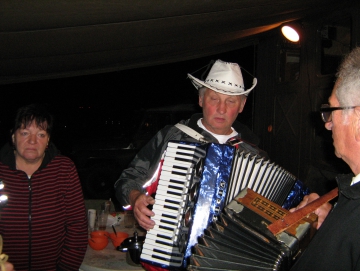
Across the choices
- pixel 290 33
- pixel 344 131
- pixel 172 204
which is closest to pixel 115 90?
pixel 290 33

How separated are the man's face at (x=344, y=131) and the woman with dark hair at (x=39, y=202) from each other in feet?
5.90

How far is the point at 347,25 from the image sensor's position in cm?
398

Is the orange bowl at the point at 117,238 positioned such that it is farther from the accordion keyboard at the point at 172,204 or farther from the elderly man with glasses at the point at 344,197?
the elderly man with glasses at the point at 344,197

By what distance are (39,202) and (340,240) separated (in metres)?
1.86

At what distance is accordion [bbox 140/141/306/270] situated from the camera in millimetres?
1614

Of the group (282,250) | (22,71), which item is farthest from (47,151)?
(22,71)

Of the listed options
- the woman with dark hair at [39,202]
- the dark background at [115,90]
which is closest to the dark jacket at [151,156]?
the woman with dark hair at [39,202]

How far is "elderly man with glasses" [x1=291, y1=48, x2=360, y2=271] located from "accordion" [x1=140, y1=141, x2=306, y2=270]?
522 mm

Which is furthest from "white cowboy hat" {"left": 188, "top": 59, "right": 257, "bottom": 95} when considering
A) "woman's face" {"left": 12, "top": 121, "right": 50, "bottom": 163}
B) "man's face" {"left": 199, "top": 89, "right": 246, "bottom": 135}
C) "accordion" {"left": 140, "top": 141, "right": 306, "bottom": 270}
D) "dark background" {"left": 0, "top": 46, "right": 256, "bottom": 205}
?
"woman's face" {"left": 12, "top": 121, "right": 50, "bottom": 163}

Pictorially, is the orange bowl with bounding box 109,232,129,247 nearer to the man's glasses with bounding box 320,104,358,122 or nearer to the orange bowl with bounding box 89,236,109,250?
the orange bowl with bounding box 89,236,109,250

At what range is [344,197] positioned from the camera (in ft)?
3.98

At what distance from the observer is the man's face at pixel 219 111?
2.29 meters

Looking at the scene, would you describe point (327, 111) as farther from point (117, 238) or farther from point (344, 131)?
point (117, 238)

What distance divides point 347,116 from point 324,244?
0.50 meters
